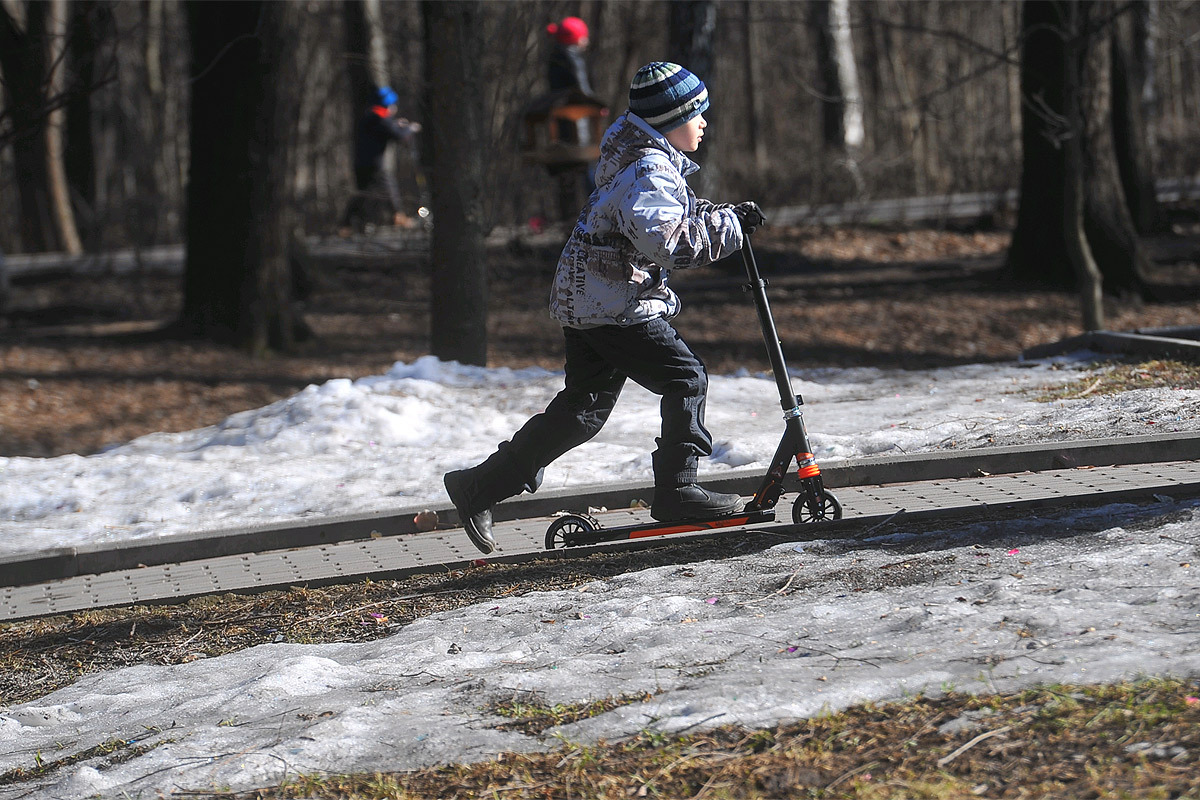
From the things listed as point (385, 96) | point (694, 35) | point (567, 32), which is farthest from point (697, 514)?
point (385, 96)

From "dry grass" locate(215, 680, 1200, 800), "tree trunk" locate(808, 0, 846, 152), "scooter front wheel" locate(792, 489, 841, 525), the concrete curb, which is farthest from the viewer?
"tree trunk" locate(808, 0, 846, 152)

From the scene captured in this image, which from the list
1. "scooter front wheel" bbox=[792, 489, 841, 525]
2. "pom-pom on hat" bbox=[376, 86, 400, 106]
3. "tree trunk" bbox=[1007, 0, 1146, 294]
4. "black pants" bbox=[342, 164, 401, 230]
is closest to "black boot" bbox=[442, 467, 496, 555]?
"scooter front wheel" bbox=[792, 489, 841, 525]

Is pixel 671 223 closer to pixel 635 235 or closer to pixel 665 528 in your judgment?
pixel 635 235

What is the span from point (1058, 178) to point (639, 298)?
1044cm

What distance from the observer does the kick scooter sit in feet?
16.6

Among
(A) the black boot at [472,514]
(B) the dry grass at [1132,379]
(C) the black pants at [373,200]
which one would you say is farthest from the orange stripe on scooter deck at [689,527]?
(C) the black pants at [373,200]

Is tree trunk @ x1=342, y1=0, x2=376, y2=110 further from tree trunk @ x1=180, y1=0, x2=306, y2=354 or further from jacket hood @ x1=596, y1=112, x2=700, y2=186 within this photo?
jacket hood @ x1=596, y1=112, x2=700, y2=186

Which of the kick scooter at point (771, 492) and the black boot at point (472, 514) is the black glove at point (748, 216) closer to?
the kick scooter at point (771, 492)

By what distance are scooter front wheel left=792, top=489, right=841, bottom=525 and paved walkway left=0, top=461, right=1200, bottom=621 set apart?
35 mm

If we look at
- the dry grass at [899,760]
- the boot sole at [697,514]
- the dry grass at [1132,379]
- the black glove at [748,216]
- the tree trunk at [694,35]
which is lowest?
the dry grass at [899,760]

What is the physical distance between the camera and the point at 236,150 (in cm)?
1216

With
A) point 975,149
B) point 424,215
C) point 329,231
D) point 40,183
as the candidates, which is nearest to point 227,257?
Result: point 424,215

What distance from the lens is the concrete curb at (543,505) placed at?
231 inches

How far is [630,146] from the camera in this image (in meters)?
4.73
